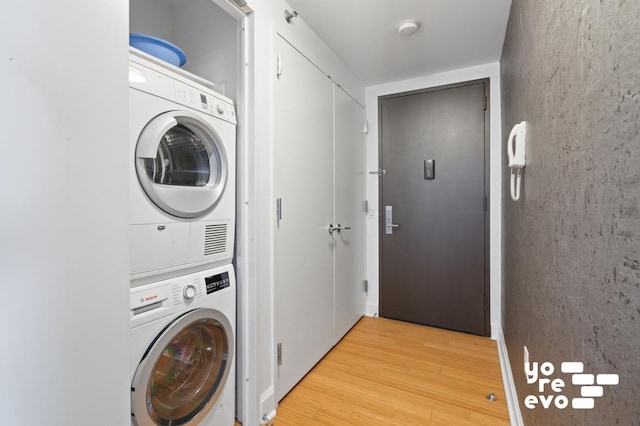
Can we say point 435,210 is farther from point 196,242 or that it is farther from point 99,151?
point 99,151

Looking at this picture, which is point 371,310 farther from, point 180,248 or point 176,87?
point 176,87

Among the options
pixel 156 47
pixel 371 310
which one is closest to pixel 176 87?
pixel 156 47

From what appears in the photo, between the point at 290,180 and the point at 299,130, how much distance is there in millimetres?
351

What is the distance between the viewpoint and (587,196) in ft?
2.19

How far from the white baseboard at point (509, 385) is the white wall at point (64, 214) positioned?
1776 millimetres

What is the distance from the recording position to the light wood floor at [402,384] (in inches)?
63.8

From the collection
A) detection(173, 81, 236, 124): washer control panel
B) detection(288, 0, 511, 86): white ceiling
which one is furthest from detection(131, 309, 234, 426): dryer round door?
detection(288, 0, 511, 86): white ceiling

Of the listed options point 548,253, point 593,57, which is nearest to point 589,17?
point 593,57

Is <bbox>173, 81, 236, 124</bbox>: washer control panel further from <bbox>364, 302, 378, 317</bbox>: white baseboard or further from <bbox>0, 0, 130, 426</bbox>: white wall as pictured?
<bbox>364, 302, 378, 317</bbox>: white baseboard

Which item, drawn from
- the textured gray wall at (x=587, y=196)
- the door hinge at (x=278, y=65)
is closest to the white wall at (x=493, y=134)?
the textured gray wall at (x=587, y=196)

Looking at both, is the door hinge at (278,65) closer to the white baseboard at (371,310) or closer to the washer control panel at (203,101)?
the washer control panel at (203,101)

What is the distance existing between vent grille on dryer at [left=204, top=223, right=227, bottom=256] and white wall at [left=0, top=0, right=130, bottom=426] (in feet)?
1.96

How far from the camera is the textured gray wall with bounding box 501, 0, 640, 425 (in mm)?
495

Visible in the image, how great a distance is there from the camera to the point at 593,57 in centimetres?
62
